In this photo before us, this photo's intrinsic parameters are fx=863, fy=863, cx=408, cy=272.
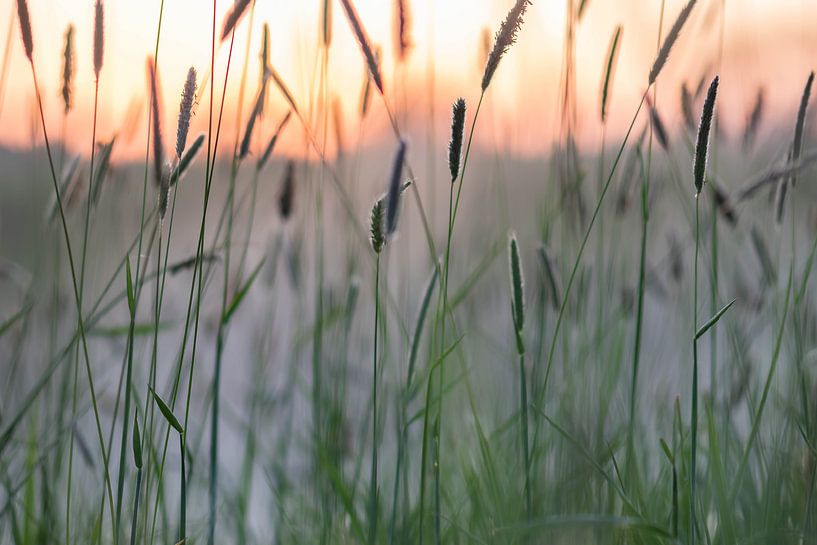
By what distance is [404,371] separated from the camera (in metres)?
0.98

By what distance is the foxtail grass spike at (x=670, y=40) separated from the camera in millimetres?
691

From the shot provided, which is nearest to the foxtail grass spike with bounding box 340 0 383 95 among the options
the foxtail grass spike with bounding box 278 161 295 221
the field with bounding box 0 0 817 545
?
the field with bounding box 0 0 817 545

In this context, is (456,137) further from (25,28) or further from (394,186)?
(25,28)

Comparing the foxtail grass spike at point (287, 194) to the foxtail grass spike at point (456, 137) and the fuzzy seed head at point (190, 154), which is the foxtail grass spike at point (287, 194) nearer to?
the fuzzy seed head at point (190, 154)

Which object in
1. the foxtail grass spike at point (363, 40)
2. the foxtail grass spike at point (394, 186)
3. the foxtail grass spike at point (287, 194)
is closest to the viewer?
the foxtail grass spike at point (394, 186)

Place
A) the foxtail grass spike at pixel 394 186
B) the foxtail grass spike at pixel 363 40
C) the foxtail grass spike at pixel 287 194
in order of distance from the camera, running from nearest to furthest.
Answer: the foxtail grass spike at pixel 394 186 → the foxtail grass spike at pixel 363 40 → the foxtail grass spike at pixel 287 194

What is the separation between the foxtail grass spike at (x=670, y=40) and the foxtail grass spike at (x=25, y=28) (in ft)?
1.65

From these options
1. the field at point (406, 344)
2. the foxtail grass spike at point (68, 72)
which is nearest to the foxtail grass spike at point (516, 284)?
the field at point (406, 344)

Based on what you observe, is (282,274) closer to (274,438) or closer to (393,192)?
(274,438)

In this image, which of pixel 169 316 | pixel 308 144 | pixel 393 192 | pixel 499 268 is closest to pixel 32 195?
pixel 169 316

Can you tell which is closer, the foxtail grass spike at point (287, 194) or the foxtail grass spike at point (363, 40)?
the foxtail grass spike at point (363, 40)

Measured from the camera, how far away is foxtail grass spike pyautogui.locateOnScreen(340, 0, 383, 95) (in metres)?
0.69

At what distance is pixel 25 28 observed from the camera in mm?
707

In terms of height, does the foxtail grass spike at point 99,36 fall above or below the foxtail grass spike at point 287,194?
above
